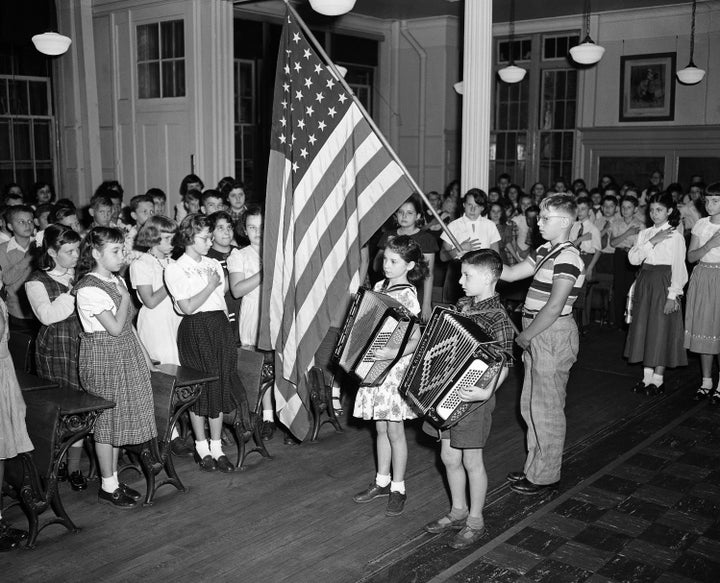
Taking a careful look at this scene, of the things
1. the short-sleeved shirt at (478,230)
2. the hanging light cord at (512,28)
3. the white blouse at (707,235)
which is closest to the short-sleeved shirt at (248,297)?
the short-sleeved shirt at (478,230)

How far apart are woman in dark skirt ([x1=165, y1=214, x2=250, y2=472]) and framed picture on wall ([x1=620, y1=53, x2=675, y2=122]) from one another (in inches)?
389

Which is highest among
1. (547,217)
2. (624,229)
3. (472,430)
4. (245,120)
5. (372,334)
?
(245,120)

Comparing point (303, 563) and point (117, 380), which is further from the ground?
point (117, 380)

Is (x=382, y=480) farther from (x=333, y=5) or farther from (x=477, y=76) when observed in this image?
(x=333, y=5)

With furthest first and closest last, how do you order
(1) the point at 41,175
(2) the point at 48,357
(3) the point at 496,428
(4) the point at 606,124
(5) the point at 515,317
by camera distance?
(4) the point at 606,124
(1) the point at 41,175
(5) the point at 515,317
(3) the point at 496,428
(2) the point at 48,357

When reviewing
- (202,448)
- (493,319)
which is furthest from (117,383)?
(493,319)

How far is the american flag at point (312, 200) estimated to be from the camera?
4.18 meters

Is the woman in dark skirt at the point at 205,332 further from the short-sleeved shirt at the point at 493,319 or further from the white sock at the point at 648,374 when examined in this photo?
the white sock at the point at 648,374

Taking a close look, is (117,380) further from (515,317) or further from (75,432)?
(515,317)

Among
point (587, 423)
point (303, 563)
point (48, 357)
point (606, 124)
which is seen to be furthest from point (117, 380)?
point (606, 124)

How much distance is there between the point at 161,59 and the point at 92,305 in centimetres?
743

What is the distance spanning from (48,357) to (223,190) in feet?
11.0

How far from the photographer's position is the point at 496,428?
5.61m

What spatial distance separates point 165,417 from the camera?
4.32 metres
